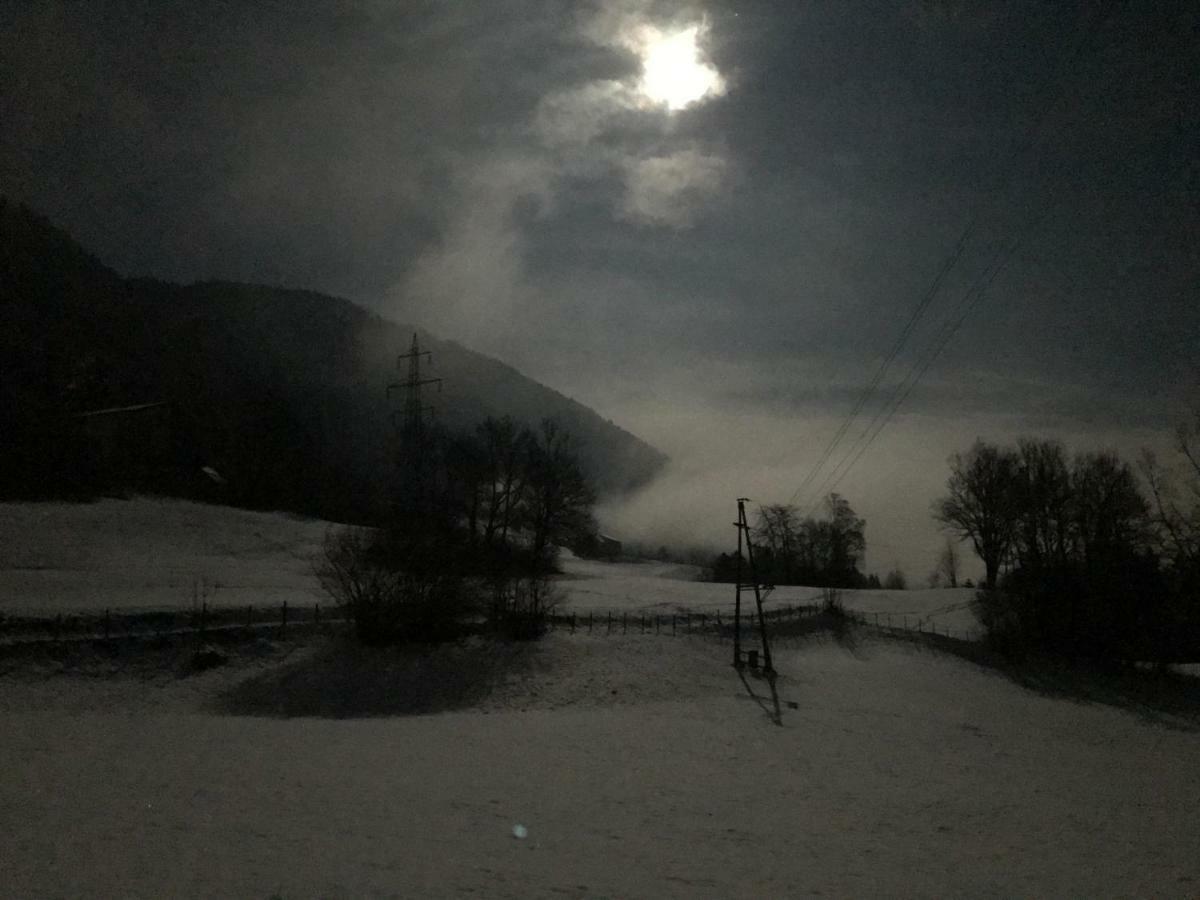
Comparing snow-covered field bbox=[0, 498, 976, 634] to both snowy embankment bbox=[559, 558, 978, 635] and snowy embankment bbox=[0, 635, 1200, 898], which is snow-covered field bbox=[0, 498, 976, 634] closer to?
snowy embankment bbox=[559, 558, 978, 635]

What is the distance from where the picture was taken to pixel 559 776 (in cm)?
2080

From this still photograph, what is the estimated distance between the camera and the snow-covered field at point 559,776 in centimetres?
1325

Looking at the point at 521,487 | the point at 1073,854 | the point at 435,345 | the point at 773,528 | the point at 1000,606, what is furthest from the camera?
the point at 435,345

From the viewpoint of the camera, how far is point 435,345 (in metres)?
182

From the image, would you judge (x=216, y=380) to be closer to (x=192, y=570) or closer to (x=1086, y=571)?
(x=192, y=570)

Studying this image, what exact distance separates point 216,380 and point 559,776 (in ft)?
434

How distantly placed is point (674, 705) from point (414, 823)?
756 inches

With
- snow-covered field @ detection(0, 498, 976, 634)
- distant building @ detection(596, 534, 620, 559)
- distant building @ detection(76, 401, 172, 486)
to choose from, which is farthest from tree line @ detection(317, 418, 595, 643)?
distant building @ detection(596, 534, 620, 559)

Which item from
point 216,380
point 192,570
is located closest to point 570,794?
point 192,570

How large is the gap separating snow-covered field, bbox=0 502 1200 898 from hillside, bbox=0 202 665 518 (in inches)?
1098

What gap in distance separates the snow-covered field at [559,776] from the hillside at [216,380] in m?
27.9

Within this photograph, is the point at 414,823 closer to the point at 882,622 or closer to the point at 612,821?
the point at 612,821

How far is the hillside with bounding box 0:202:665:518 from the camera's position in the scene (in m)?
69.9

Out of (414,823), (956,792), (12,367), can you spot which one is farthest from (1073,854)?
(12,367)
